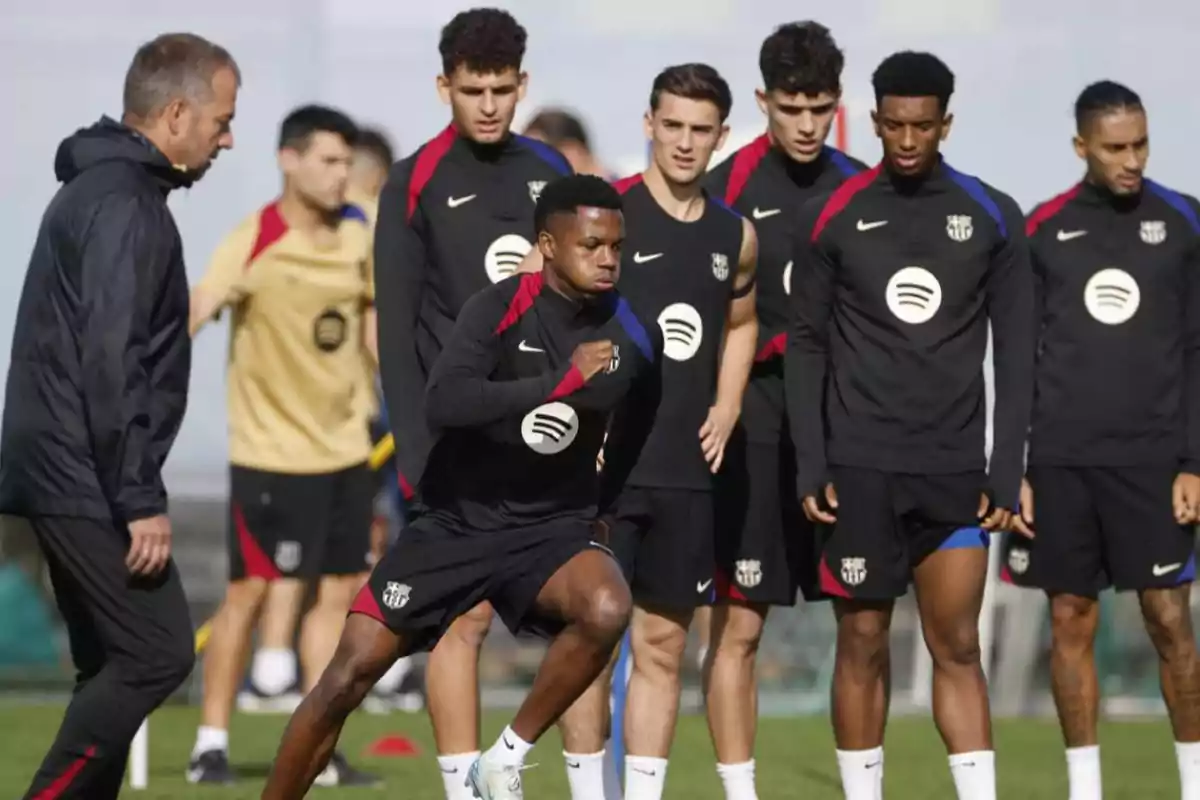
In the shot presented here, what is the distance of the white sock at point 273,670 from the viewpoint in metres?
12.7

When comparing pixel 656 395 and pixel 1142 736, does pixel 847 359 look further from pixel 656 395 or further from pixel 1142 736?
pixel 1142 736

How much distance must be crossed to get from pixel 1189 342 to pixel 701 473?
1.97 meters

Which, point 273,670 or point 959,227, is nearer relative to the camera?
point 959,227

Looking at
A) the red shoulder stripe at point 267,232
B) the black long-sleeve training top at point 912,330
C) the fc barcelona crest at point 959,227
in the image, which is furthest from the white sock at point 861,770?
the red shoulder stripe at point 267,232

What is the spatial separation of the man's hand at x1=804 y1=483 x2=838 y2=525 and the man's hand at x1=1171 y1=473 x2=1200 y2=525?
64.6 inches

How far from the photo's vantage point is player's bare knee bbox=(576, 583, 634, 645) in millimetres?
7535

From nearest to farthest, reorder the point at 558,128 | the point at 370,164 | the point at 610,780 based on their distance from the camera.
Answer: the point at 610,780 < the point at 558,128 < the point at 370,164

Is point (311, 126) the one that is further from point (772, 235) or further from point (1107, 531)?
point (1107, 531)

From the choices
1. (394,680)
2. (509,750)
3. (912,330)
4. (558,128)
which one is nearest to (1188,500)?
(912,330)

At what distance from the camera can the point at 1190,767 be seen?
9445mm

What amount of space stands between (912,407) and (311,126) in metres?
3.47

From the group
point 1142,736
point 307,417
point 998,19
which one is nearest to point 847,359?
point 307,417

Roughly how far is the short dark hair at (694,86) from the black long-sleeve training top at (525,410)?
3.23 feet

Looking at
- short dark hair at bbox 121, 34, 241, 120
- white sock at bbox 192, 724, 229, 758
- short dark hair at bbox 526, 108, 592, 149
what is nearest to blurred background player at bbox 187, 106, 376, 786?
white sock at bbox 192, 724, 229, 758
